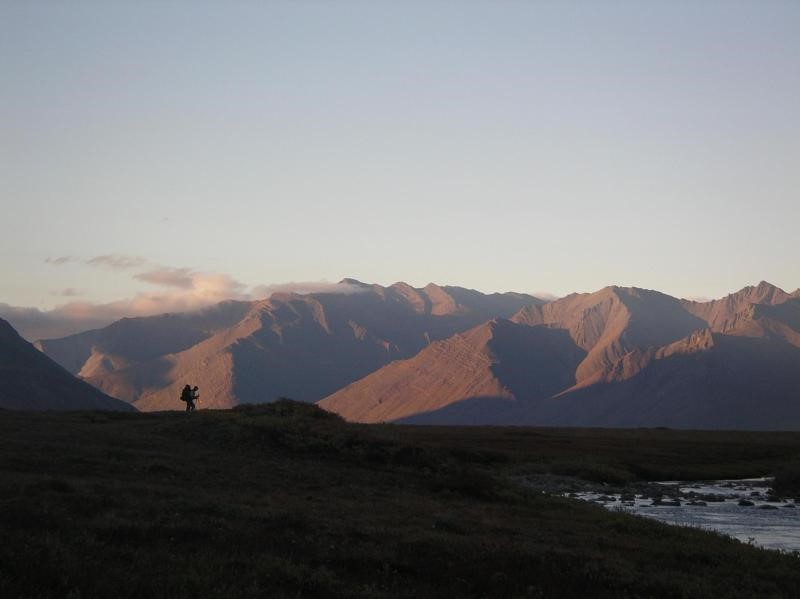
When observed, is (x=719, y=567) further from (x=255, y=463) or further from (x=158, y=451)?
(x=158, y=451)

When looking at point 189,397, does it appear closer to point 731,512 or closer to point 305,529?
point 731,512

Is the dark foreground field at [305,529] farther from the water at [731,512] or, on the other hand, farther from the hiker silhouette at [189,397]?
the hiker silhouette at [189,397]

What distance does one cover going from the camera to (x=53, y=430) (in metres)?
52.1

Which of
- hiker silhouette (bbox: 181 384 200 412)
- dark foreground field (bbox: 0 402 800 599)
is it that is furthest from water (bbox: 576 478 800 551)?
hiker silhouette (bbox: 181 384 200 412)

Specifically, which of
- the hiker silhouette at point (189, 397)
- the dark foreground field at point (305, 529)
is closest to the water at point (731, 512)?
the dark foreground field at point (305, 529)

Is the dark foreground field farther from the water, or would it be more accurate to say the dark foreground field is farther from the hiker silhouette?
the hiker silhouette

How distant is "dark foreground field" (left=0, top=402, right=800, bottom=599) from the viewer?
2014 cm

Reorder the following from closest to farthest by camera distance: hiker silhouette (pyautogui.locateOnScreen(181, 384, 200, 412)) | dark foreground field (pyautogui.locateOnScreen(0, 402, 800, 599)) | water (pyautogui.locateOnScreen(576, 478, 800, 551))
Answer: dark foreground field (pyautogui.locateOnScreen(0, 402, 800, 599)), water (pyautogui.locateOnScreen(576, 478, 800, 551)), hiker silhouette (pyautogui.locateOnScreen(181, 384, 200, 412))

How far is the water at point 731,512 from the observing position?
43594mm

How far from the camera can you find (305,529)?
27172 mm

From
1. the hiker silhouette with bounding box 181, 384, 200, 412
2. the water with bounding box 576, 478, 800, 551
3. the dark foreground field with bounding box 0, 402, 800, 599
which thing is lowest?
the water with bounding box 576, 478, 800, 551

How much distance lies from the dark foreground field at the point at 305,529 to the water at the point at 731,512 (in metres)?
8.09

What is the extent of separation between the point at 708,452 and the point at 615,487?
153ft

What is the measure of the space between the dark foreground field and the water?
8092mm
